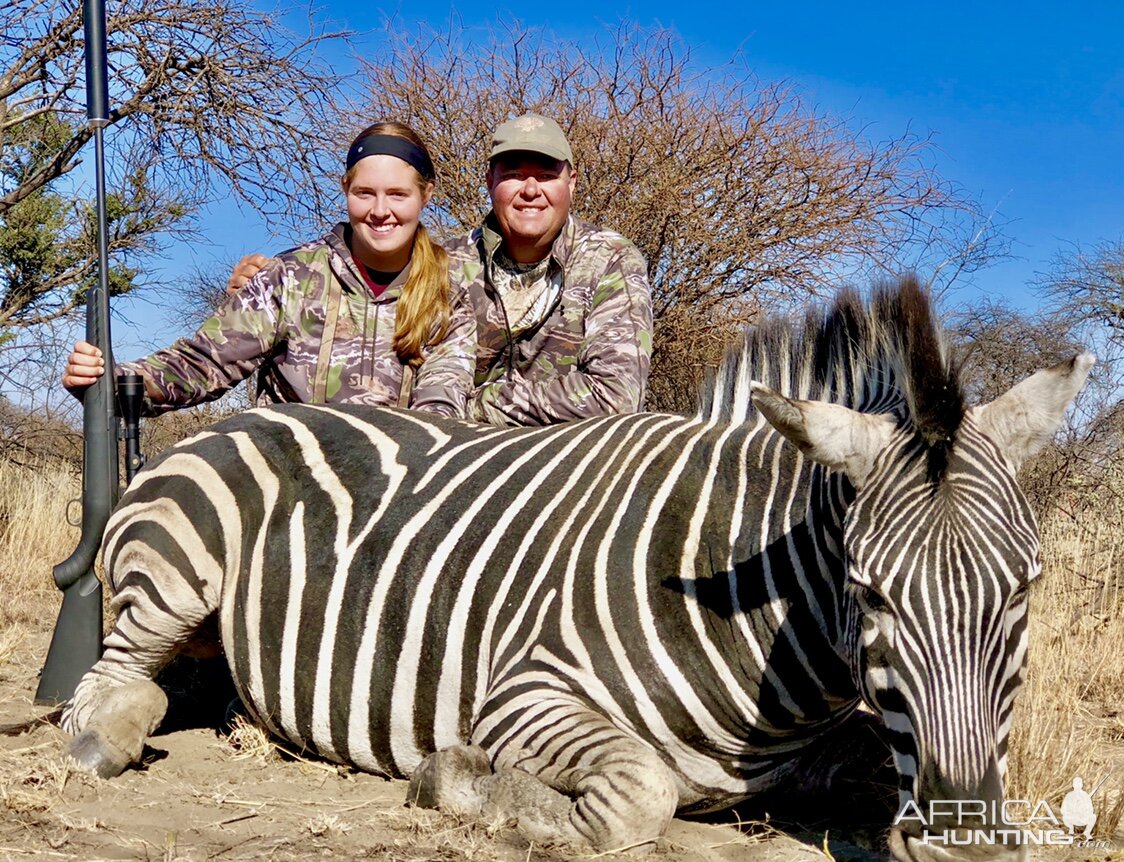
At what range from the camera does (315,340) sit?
477cm

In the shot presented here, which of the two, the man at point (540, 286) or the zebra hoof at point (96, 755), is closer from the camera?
the zebra hoof at point (96, 755)

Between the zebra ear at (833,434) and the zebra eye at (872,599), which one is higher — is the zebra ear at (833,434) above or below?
above

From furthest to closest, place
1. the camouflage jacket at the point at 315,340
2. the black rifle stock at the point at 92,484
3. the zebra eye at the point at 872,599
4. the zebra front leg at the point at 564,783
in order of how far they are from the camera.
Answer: the camouflage jacket at the point at 315,340, the black rifle stock at the point at 92,484, the zebra front leg at the point at 564,783, the zebra eye at the point at 872,599

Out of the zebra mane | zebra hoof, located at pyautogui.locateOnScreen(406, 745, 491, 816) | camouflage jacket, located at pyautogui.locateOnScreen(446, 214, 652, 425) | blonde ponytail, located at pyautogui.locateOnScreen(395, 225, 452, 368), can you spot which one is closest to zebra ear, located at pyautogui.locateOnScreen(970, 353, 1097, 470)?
the zebra mane

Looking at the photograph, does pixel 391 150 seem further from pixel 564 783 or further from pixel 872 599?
pixel 872 599

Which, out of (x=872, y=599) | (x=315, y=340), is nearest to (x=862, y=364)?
(x=872, y=599)

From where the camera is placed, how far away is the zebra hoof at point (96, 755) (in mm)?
3311

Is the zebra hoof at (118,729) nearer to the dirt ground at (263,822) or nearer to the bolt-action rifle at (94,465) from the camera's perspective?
the dirt ground at (263,822)

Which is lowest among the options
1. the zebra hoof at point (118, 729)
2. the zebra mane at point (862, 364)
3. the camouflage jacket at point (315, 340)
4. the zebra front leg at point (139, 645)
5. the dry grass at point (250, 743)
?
the dry grass at point (250, 743)

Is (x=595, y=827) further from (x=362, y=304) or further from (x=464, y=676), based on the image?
(x=362, y=304)

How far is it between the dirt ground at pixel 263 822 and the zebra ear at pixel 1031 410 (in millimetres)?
1112

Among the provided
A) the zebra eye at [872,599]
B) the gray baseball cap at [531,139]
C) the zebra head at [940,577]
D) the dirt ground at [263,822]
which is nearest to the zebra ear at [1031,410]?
the zebra head at [940,577]

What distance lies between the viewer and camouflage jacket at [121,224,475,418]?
15.2 ft

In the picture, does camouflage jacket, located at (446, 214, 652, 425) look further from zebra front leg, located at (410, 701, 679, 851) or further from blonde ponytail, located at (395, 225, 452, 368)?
zebra front leg, located at (410, 701, 679, 851)
